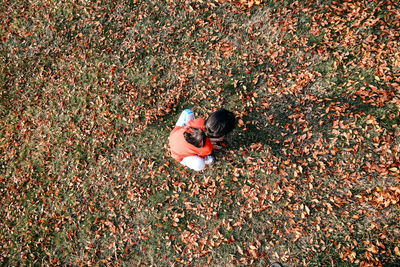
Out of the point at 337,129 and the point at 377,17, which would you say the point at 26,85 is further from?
the point at 377,17

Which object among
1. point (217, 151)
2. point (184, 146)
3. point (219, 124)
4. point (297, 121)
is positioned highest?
point (219, 124)

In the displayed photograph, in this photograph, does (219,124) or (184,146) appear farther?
(184,146)

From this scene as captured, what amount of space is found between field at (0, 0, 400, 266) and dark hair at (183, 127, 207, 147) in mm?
1599

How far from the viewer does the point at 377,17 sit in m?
5.41

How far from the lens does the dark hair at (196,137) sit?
13.8 feet

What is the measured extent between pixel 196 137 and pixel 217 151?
1625mm

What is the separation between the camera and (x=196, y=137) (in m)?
4.21

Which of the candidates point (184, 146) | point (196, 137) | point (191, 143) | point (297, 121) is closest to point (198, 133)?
point (196, 137)

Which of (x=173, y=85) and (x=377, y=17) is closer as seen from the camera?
(x=377, y=17)

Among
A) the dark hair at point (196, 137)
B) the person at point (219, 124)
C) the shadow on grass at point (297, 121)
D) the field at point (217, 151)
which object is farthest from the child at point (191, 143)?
the shadow on grass at point (297, 121)

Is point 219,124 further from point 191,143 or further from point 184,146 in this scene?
point 184,146

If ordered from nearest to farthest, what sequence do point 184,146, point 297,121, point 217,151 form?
point 184,146 → point 297,121 → point 217,151

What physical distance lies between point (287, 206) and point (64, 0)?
9504 mm

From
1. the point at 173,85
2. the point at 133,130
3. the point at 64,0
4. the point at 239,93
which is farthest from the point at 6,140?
the point at 239,93
